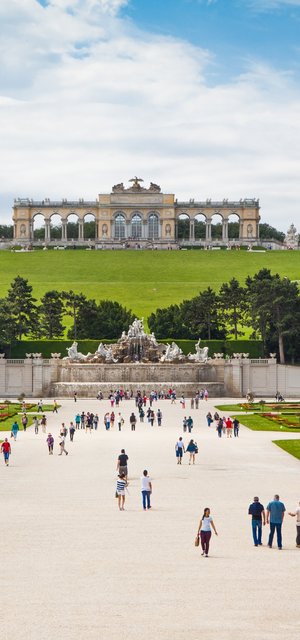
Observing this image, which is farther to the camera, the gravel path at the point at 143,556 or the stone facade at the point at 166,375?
the stone facade at the point at 166,375

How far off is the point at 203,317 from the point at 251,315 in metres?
5.66

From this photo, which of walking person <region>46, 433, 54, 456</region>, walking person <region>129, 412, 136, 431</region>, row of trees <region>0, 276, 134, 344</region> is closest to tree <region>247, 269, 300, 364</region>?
row of trees <region>0, 276, 134, 344</region>

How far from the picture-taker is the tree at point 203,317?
81.8 metres

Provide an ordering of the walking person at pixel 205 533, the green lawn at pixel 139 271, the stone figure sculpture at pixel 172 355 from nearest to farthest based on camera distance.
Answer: the walking person at pixel 205 533 < the stone figure sculpture at pixel 172 355 < the green lawn at pixel 139 271

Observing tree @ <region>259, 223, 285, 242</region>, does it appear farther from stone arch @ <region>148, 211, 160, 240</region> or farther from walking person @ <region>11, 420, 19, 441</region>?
walking person @ <region>11, 420, 19, 441</region>

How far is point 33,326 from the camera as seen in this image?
83062 mm

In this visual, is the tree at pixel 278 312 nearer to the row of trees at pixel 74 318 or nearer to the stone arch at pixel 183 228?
the row of trees at pixel 74 318

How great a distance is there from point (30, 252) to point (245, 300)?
167 ft

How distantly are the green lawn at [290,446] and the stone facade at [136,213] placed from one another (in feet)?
378

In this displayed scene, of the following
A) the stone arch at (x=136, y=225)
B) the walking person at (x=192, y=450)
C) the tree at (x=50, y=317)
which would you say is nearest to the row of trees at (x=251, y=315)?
the tree at (x=50, y=317)

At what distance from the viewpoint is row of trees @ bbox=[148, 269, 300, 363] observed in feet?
247

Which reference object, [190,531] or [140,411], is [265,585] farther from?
[140,411]

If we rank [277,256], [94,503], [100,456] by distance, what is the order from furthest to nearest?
[277,256]
[100,456]
[94,503]

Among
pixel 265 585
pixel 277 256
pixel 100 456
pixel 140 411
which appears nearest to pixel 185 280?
pixel 277 256
